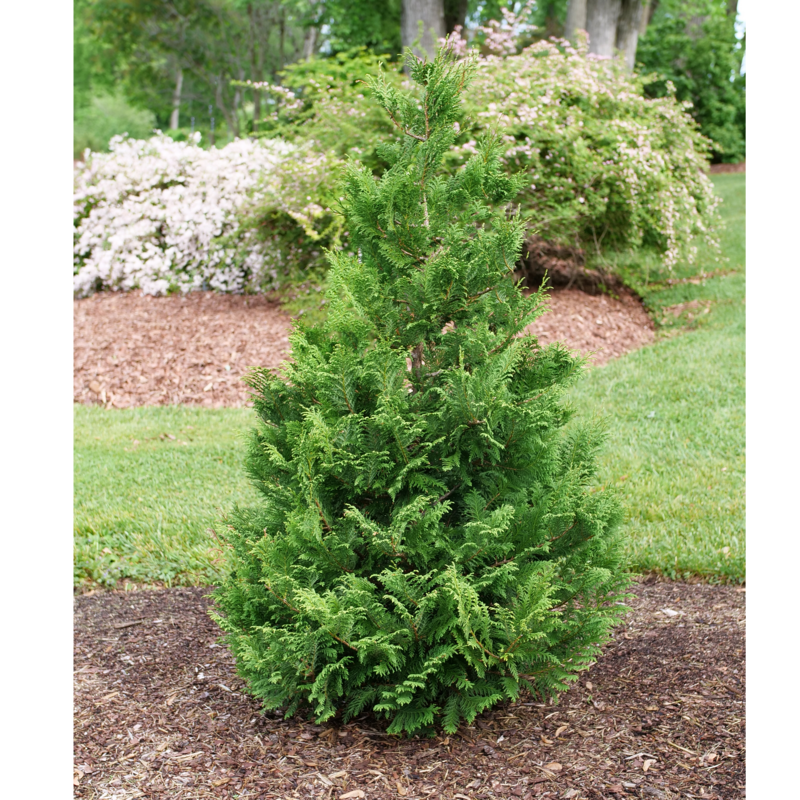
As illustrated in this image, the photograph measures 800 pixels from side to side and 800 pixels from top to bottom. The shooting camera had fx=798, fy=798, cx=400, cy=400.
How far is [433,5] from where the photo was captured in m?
14.6

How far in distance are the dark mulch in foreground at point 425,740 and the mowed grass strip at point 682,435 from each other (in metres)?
1.12

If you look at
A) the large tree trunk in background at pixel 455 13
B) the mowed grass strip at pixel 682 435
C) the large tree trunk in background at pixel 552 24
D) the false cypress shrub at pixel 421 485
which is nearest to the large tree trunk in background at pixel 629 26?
the large tree trunk in background at pixel 455 13

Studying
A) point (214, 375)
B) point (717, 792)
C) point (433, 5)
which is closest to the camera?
point (717, 792)

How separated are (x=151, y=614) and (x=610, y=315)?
25.3ft

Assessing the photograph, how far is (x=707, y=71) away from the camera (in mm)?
21438

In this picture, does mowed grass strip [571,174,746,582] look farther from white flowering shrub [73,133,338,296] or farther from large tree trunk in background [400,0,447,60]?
large tree trunk in background [400,0,447,60]

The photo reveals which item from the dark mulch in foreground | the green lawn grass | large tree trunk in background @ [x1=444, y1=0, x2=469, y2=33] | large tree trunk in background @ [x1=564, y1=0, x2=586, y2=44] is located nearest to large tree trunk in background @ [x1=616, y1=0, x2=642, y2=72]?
large tree trunk in background @ [x1=564, y1=0, x2=586, y2=44]

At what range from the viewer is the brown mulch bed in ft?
26.3

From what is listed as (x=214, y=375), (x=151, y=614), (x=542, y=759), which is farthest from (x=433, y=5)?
(x=542, y=759)

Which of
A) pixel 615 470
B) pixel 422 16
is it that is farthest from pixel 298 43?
pixel 615 470

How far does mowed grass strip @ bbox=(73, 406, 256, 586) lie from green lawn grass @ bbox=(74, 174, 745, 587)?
0.01 metres

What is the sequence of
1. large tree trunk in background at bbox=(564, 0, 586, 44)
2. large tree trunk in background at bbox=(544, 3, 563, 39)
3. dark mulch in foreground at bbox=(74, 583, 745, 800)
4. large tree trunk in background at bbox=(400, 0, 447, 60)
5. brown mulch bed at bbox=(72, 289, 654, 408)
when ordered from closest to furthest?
dark mulch in foreground at bbox=(74, 583, 745, 800) → brown mulch bed at bbox=(72, 289, 654, 408) → large tree trunk in background at bbox=(400, 0, 447, 60) → large tree trunk in background at bbox=(564, 0, 586, 44) → large tree trunk in background at bbox=(544, 3, 563, 39)

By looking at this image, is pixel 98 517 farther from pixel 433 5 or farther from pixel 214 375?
pixel 433 5

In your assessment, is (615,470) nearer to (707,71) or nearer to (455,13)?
(455,13)
